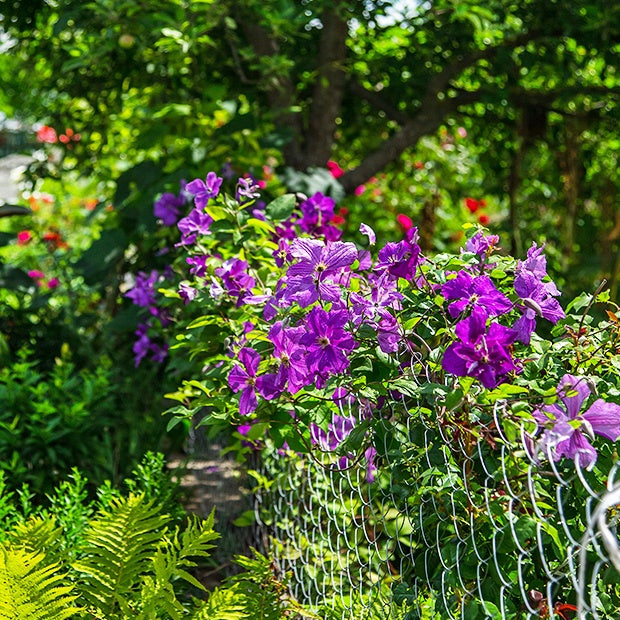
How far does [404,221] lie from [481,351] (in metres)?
3.99

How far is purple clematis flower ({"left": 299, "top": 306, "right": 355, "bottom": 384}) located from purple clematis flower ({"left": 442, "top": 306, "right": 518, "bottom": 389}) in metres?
0.25

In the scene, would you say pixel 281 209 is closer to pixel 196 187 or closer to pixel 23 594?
pixel 196 187

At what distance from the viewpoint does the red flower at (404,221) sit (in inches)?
206

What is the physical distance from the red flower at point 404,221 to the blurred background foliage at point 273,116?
0.06m

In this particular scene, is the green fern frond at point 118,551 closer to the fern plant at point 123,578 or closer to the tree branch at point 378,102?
the fern plant at point 123,578

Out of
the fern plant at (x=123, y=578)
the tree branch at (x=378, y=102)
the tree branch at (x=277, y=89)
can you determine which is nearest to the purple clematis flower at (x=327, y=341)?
the fern plant at (x=123, y=578)

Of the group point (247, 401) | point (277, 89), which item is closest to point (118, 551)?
point (247, 401)

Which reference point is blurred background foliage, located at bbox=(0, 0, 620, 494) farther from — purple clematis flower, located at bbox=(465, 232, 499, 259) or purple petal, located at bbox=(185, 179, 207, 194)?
purple clematis flower, located at bbox=(465, 232, 499, 259)

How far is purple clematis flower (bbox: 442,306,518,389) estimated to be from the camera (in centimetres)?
131

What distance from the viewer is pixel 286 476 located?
2.34m

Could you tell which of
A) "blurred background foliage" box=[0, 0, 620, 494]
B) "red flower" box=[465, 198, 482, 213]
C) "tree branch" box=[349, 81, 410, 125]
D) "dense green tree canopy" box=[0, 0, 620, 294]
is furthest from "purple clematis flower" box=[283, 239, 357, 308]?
"red flower" box=[465, 198, 482, 213]

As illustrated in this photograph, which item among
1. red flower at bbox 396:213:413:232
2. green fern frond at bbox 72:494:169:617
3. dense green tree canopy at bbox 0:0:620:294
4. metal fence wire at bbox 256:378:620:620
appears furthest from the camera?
red flower at bbox 396:213:413:232

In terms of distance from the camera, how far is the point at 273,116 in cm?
371

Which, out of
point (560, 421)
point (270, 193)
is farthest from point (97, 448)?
point (560, 421)
